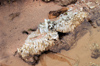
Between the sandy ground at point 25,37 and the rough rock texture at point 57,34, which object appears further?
the sandy ground at point 25,37

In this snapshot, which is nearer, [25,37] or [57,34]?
[57,34]

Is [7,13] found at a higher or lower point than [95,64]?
higher

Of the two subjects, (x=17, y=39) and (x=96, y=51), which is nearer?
(x=96, y=51)

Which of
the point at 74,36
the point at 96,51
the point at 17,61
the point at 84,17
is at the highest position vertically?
the point at 84,17

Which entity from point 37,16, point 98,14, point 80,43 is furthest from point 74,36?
point 37,16

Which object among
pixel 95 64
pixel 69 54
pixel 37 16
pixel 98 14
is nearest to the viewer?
pixel 95 64

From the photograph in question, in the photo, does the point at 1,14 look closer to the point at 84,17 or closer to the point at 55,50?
the point at 55,50

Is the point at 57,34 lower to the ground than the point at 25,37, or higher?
higher

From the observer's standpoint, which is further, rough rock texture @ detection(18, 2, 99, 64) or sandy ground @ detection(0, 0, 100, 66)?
sandy ground @ detection(0, 0, 100, 66)
